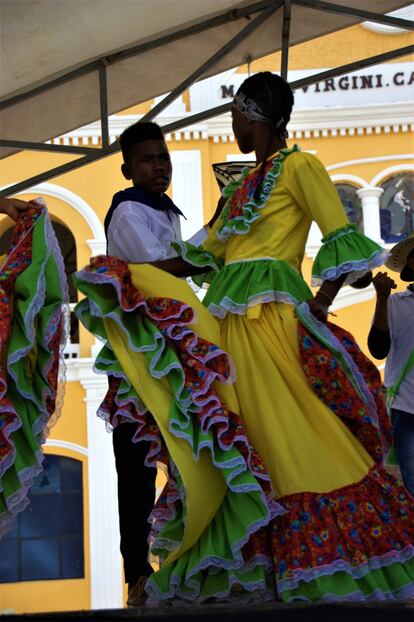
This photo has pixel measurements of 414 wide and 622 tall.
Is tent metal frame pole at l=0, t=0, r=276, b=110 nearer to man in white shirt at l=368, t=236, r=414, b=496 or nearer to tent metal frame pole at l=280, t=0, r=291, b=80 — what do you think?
tent metal frame pole at l=280, t=0, r=291, b=80

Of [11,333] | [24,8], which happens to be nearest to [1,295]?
[11,333]

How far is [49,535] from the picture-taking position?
57.3 feet

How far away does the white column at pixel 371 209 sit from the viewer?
58.8 feet

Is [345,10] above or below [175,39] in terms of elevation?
above

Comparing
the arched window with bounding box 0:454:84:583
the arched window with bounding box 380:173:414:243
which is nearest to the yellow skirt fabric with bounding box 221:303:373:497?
the arched window with bounding box 0:454:84:583

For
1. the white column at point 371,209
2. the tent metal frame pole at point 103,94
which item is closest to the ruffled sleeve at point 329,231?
the tent metal frame pole at point 103,94

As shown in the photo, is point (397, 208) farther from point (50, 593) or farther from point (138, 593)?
point (138, 593)

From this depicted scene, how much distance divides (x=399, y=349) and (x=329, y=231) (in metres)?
1.52

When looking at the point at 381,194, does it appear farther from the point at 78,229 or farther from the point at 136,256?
the point at 136,256

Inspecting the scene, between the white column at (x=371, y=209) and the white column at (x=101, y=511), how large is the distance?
4422 mm

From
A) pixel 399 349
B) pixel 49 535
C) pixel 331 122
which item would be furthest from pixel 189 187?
pixel 399 349

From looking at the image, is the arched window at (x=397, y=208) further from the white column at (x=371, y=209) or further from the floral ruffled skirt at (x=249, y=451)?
the floral ruffled skirt at (x=249, y=451)

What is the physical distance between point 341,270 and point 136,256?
0.79 metres

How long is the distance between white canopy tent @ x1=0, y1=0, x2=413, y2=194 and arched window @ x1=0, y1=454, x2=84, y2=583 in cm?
1157
